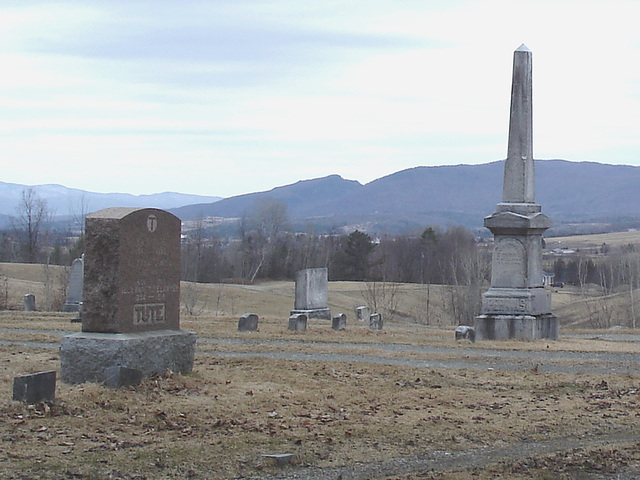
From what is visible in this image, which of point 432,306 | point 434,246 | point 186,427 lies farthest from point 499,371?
point 434,246

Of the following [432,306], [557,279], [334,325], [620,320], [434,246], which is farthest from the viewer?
[557,279]

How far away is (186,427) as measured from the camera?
9.71 meters

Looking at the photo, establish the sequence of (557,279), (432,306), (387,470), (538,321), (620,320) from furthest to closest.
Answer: (557,279) → (432,306) → (620,320) → (538,321) → (387,470)

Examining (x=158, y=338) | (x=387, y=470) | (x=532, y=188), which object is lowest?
(x=387, y=470)

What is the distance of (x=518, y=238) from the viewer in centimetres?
2066

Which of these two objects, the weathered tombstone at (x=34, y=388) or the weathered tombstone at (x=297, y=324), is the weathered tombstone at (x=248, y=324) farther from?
the weathered tombstone at (x=34, y=388)

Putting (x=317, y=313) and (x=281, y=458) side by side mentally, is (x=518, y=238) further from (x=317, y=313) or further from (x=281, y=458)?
(x=281, y=458)

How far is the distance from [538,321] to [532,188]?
2788mm

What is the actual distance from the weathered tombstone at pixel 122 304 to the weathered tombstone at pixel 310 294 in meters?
17.1

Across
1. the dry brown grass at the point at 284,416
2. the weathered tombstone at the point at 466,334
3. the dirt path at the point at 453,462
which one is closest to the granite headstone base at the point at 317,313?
the weathered tombstone at the point at 466,334

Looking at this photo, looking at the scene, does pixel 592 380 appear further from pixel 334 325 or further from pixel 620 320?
pixel 620 320

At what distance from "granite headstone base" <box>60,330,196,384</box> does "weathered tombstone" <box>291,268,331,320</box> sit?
1752 cm

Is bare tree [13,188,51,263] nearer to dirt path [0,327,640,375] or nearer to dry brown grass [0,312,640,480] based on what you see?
dirt path [0,327,640,375]

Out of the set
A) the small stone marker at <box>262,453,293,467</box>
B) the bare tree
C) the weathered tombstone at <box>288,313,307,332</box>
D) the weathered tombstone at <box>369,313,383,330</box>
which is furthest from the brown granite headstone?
the bare tree
